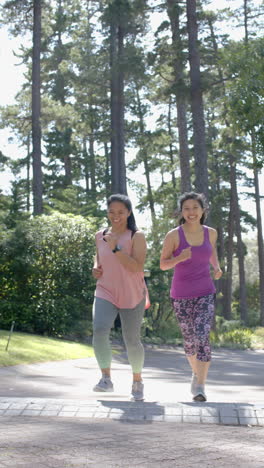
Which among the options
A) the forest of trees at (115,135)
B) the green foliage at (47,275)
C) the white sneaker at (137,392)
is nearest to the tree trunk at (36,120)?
the forest of trees at (115,135)

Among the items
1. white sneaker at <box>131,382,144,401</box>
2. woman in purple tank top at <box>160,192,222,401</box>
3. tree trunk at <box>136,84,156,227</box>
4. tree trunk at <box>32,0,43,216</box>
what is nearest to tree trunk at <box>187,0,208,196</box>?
tree trunk at <box>32,0,43,216</box>

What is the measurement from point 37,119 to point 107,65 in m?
8.03

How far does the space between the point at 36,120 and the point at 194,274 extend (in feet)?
78.5

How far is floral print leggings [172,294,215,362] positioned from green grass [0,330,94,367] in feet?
16.8

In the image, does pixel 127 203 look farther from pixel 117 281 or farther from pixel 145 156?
pixel 145 156

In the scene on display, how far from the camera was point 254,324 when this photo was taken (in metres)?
45.9

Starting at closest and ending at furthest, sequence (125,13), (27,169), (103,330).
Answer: (103,330) < (125,13) < (27,169)

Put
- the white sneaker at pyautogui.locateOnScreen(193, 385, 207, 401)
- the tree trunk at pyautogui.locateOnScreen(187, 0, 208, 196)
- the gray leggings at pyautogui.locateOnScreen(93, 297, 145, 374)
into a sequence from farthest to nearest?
1. the tree trunk at pyautogui.locateOnScreen(187, 0, 208, 196)
2. the gray leggings at pyautogui.locateOnScreen(93, 297, 145, 374)
3. the white sneaker at pyautogui.locateOnScreen(193, 385, 207, 401)

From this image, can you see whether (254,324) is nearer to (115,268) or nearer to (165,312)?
(165,312)

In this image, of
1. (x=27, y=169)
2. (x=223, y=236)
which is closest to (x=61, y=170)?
(x=27, y=169)

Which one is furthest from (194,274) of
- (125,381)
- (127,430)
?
(125,381)

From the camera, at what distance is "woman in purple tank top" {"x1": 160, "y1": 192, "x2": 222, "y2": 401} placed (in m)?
7.09

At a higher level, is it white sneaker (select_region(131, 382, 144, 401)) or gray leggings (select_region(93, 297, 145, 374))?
gray leggings (select_region(93, 297, 145, 374))

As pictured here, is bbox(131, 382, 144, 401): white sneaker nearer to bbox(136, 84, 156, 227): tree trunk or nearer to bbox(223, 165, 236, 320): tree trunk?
bbox(136, 84, 156, 227): tree trunk
